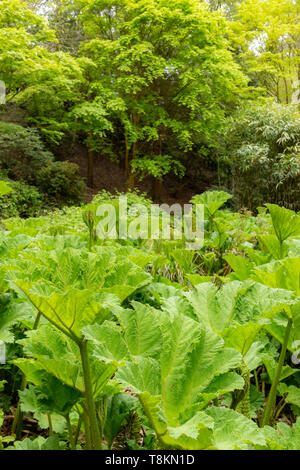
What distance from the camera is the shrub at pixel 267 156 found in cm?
A: 930

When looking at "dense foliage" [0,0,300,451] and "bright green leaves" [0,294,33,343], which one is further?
"bright green leaves" [0,294,33,343]

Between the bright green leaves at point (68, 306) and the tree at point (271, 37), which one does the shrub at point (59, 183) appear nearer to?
the tree at point (271, 37)

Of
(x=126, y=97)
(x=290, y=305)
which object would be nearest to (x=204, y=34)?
(x=126, y=97)

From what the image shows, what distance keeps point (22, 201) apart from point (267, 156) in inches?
257

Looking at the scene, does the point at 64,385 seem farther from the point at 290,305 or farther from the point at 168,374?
the point at 290,305

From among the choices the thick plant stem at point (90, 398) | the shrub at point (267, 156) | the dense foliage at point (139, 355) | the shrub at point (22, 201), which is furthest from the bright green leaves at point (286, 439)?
the shrub at point (22, 201)

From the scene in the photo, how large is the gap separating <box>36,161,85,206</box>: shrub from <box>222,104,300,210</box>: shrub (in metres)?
4.67

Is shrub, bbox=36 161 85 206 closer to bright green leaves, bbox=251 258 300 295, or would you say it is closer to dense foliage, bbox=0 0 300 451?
dense foliage, bbox=0 0 300 451

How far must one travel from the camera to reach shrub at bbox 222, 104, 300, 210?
9.30 metres

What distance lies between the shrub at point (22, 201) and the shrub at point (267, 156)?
217 inches

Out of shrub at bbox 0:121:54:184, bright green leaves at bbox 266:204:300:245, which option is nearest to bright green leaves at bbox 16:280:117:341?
bright green leaves at bbox 266:204:300:245

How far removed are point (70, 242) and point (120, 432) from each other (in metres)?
0.82

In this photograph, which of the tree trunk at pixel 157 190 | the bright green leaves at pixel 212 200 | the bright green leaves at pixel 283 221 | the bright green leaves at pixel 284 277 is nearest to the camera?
the bright green leaves at pixel 284 277

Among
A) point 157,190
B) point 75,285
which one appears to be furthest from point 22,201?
point 75,285
